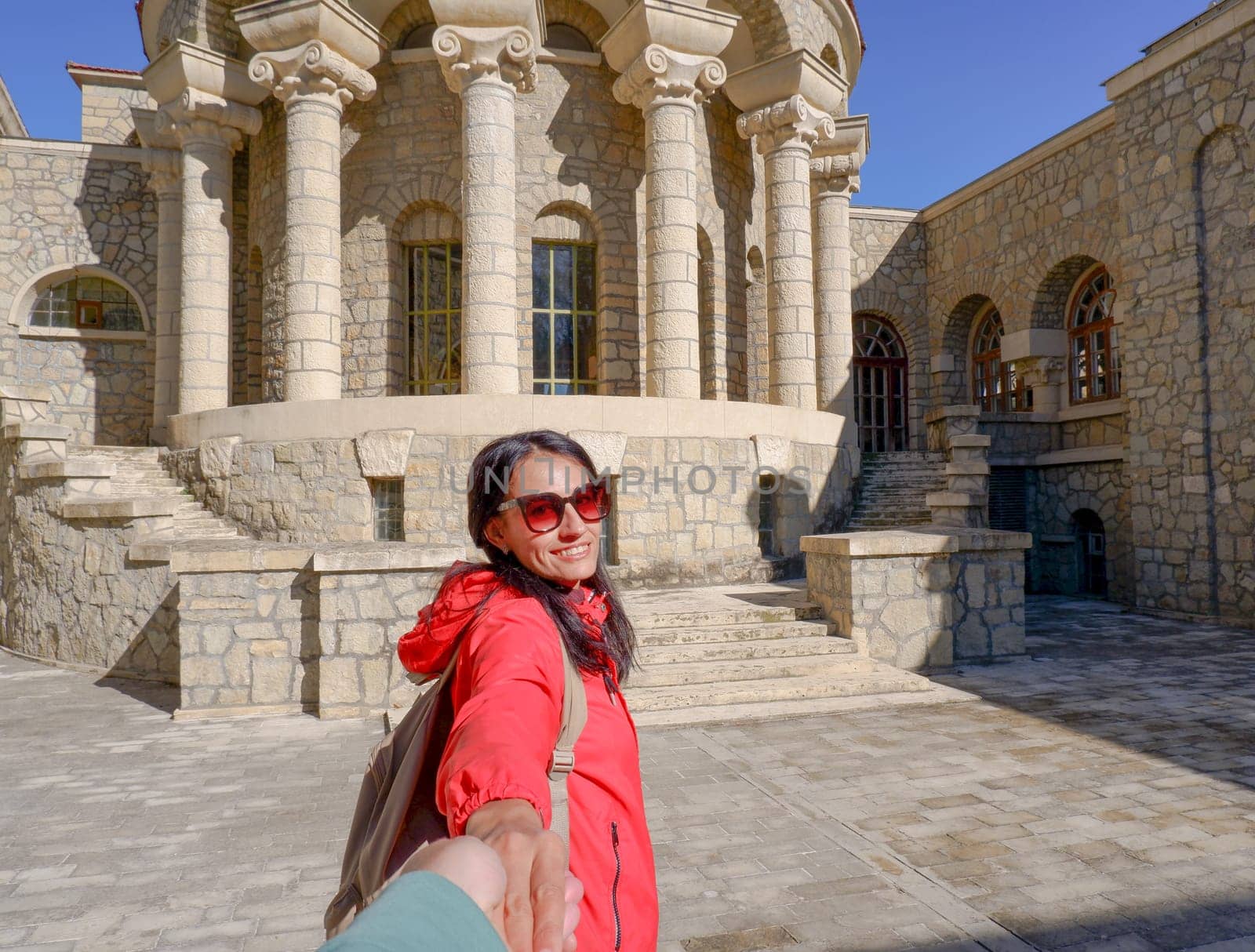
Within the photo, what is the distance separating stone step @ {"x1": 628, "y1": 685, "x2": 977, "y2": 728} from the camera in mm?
6133

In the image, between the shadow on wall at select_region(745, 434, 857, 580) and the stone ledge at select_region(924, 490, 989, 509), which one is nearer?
the shadow on wall at select_region(745, 434, 857, 580)

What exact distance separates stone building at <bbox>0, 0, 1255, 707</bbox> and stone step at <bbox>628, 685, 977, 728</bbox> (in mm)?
1067

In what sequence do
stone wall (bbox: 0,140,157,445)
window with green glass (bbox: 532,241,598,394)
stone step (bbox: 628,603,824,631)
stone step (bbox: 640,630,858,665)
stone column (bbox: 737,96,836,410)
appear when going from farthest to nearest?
stone wall (bbox: 0,140,157,445) → window with green glass (bbox: 532,241,598,394) → stone column (bbox: 737,96,836,410) → stone step (bbox: 628,603,824,631) → stone step (bbox: 640,630,858,665)

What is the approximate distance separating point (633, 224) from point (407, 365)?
4085 mm

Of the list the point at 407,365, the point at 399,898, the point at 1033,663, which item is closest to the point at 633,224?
the point at 407,365

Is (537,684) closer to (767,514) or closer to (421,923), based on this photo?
(421,923)

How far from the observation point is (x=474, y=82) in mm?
10602

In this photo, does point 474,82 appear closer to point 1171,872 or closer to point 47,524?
point 47,524

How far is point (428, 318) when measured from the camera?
42.2 feet

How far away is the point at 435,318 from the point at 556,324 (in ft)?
6.08

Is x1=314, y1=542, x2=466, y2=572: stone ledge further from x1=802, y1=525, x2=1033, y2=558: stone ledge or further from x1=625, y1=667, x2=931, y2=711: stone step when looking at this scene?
x1=802, y1=525, x2=1033, y2=558: stone ledge

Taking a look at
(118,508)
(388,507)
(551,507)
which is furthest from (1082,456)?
(551,507)

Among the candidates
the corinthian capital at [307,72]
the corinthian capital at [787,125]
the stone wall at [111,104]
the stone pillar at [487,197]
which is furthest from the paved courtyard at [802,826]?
the stone wall at [111,104]

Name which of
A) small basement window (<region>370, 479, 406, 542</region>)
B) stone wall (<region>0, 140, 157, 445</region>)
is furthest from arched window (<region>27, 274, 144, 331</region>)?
small basement window (<region>370, 479, 406, 542</region>)
